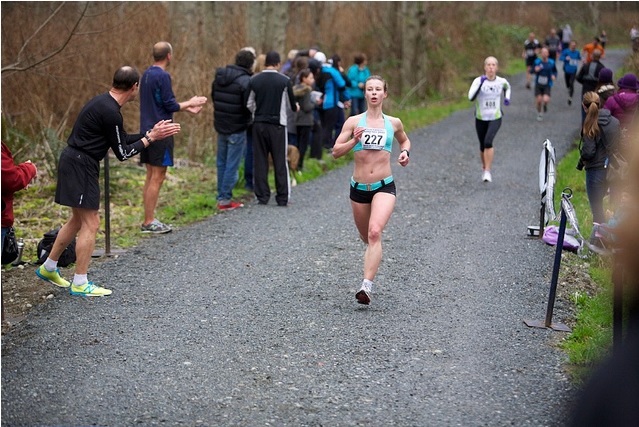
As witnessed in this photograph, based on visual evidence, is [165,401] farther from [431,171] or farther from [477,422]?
[431,171]

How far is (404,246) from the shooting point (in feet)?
34.4

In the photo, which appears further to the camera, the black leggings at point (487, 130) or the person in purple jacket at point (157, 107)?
the black leggings at point (487, 130)

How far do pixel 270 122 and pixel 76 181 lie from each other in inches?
194

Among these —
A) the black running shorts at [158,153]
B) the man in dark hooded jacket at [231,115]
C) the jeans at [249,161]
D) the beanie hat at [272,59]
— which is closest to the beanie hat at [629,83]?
the beanie hat at [272,59]

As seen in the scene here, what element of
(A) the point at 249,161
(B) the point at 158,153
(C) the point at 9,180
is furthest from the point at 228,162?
(C) the point at 9,180

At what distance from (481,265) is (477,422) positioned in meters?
4.25

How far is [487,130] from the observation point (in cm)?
1430

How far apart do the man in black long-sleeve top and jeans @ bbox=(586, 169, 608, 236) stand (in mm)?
4220

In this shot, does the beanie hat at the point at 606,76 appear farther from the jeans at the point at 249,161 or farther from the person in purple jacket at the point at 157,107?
the person in purple jacket at the point at 157,107

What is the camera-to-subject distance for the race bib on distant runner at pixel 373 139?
26.5ft

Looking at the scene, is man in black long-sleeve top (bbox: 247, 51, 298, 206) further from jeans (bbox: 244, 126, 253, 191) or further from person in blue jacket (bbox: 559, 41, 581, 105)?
person in blue jacket (bbox: 559, 41, 581, 105)

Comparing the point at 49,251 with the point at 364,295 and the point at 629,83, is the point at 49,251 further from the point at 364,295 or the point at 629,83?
the point at 629,83

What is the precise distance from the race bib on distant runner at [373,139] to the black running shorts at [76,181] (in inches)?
95.0

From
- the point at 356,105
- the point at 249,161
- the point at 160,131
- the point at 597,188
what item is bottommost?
the point at 356,105
